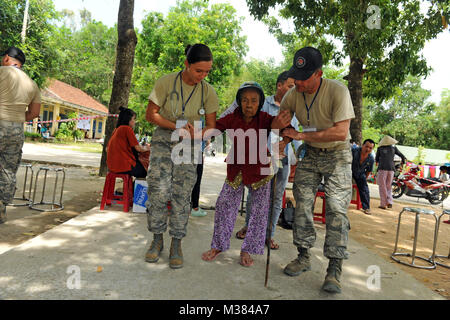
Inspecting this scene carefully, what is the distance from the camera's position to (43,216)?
4801 mm

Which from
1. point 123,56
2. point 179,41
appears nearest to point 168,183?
point 123,56

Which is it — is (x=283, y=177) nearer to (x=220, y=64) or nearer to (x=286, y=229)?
(x=286, y=229)

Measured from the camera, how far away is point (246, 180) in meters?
3.17

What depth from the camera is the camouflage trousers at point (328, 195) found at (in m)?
2.87

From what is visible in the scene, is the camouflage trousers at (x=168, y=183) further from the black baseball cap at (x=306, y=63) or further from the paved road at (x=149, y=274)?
the black baseball cap at (x=306, y=63)

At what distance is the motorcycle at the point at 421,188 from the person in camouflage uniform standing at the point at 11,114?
1156 centimetres

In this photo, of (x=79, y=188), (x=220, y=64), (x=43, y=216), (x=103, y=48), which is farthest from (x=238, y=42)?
(x=43, y=216)

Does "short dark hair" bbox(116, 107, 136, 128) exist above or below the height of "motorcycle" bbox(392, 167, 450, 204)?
above

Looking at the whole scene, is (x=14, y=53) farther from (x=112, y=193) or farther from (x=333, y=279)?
(x=333, y=279)

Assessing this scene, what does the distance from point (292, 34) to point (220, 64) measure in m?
11.3

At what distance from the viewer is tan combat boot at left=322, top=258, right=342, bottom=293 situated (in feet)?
8.87

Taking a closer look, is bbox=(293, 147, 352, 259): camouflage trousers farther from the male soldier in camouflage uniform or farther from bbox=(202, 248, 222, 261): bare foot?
bbox=(202, 248, 222, 261): bare foot

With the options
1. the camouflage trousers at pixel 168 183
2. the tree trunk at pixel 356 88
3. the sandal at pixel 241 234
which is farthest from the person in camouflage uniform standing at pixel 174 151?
the tree trunk at pixel 356 88

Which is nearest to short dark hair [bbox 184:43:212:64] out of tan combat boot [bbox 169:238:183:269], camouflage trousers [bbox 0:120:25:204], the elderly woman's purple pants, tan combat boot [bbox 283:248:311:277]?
the elderly woman's purple pants
